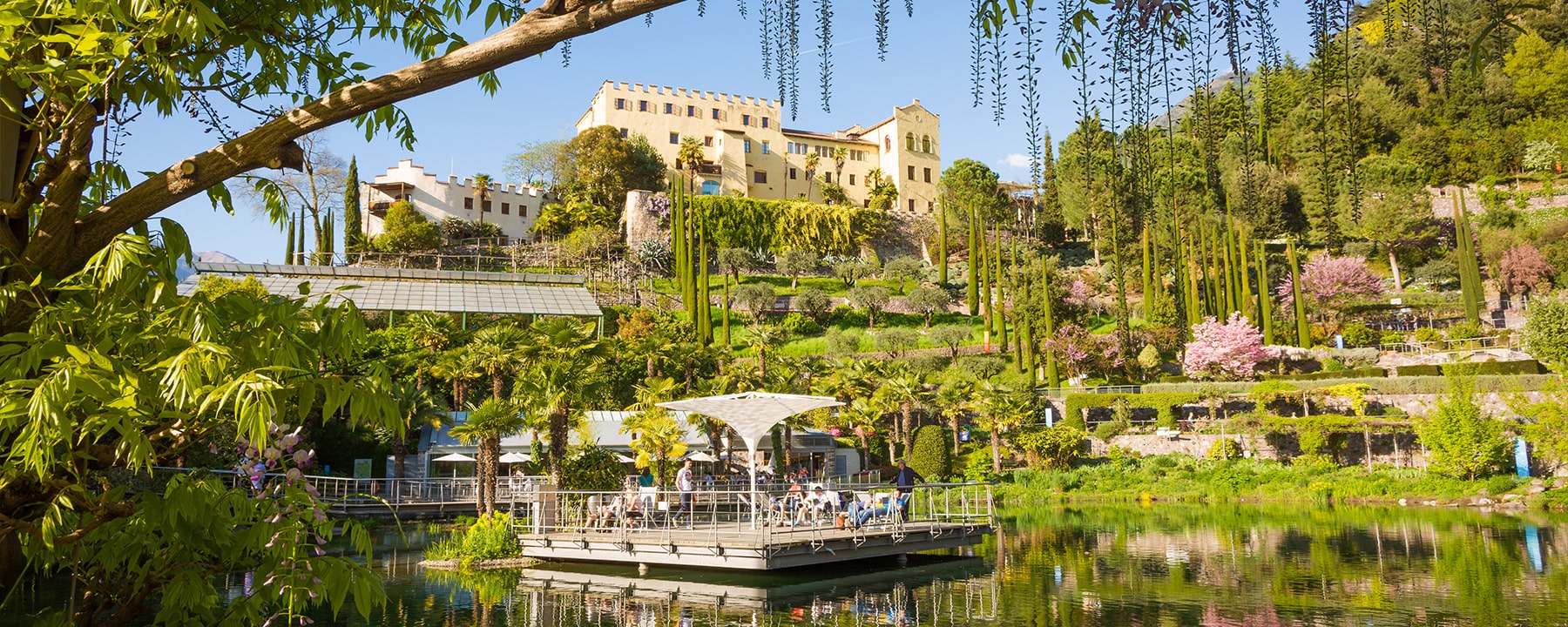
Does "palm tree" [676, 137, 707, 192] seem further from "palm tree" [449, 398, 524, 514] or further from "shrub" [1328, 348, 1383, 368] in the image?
"palm tree" [449, 398, 524, 514]

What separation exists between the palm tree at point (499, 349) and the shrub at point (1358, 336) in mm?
40331

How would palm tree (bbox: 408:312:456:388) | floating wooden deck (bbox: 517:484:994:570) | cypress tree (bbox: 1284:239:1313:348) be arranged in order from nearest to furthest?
floating wooden deck (bbox: 517:484:994:570) → palm tree (bbox: 408:312:456:388) → cypress tree (bbox: 1284:239:1313:348)

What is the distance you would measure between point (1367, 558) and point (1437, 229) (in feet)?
160

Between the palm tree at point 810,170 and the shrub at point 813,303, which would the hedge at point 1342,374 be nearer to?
the shrub at point 813,303

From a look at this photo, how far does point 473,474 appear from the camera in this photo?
33.3m

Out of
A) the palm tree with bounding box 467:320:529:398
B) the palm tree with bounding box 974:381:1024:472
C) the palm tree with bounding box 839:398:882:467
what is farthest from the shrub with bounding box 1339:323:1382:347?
the palm tree with bounding box 467:320:529:398

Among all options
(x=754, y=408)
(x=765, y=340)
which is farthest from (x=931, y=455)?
(x=754, y=408)

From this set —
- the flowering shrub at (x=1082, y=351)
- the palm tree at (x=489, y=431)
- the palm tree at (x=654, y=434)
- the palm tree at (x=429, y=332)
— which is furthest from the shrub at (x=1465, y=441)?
the palm tree at (x=429, y=332)

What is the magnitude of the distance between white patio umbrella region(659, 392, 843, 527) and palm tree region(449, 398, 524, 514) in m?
5.39

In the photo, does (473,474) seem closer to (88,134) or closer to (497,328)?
(497,328)

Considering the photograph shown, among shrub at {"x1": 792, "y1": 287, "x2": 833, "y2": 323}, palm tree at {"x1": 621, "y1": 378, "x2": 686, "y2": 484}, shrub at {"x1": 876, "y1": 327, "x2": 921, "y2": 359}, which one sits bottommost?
palm tree at {"x1": 621, "y1": 378, "x2": 686, "y2": 484}

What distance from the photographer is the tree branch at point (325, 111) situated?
125 inches

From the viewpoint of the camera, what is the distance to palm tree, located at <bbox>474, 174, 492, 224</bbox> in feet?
206

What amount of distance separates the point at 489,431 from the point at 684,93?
2267 inches
